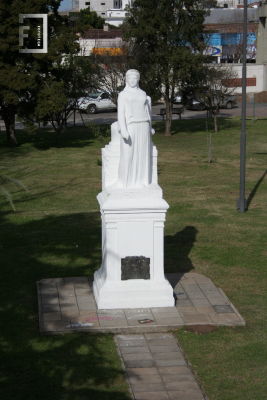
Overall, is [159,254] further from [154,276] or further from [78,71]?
[78,71]

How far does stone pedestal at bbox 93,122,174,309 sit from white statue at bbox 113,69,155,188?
178 millimetres

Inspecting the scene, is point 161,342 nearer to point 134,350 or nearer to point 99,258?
point 134,350

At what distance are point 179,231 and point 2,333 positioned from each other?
241 inches

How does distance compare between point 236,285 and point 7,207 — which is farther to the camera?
point 7,207

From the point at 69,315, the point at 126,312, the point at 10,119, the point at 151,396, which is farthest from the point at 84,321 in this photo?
the point at 10,119

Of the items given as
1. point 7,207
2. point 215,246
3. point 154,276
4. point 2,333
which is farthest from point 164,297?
point 7,207

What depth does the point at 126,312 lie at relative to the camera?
317 inches

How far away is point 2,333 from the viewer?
7.59m

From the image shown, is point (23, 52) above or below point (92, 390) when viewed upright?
above

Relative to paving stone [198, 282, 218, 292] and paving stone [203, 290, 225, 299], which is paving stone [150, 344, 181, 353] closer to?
paving stone [203, 290, 225, 299]

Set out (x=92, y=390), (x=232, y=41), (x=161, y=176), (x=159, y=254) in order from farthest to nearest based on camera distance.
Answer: (x=232, y=41), (x=161, y=176), (x=159, y=254), (x=92, y=390)

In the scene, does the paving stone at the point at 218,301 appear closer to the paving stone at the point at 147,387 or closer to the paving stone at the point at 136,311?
the paving stone at the point at 136,311

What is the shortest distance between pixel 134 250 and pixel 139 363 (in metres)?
1.89

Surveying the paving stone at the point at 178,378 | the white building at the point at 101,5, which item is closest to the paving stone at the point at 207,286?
the paving stone at the point at 178,378
